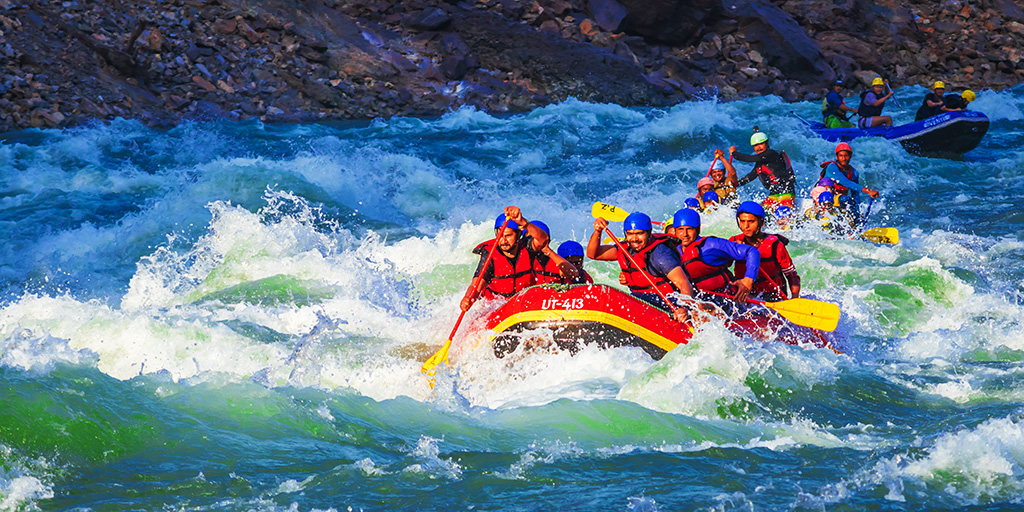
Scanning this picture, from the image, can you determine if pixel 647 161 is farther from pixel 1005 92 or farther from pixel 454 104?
pixel 1005 92

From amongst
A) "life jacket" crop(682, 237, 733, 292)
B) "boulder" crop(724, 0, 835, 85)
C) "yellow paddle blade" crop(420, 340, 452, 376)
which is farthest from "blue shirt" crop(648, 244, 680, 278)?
"boulder" crop(724, 0, 835, 85)

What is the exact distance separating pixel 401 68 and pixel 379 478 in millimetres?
16075

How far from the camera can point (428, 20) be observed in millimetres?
20859

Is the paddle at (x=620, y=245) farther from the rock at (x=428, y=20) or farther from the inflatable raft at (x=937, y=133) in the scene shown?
the rock at (x=428, y=20)

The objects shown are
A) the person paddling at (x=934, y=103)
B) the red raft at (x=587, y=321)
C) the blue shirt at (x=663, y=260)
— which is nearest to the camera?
the red raft at (x=587, y=321)

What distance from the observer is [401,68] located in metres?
19.4

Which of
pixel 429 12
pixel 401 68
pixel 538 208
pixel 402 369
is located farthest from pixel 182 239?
pixel 429 12

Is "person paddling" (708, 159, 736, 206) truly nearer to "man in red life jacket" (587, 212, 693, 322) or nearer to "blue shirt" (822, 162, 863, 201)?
"blue shirt" (822, 162, 863, 201)

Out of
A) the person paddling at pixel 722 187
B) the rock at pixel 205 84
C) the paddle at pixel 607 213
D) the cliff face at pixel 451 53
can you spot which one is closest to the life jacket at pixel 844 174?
the person paddling at pixel 722 187

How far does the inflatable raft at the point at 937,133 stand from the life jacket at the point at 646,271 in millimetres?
10979

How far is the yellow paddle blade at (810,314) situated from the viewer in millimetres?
6195

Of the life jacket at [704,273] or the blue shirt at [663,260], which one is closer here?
the blue shirt at [663,260]

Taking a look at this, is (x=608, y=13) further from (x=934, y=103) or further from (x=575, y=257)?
(x=575, y=257)

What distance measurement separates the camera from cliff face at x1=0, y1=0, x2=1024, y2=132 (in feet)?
52.4
